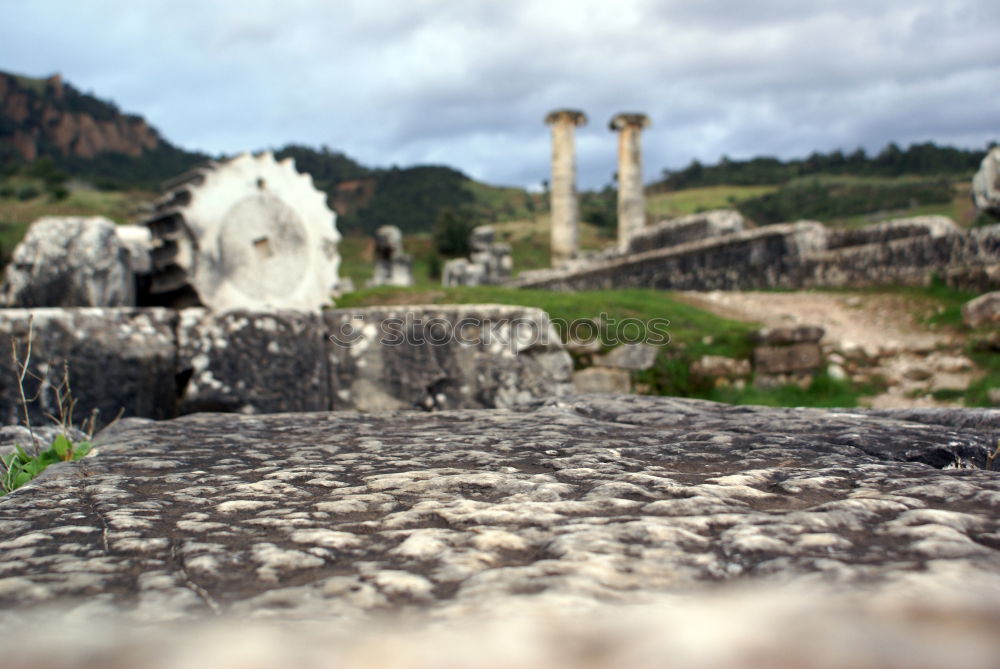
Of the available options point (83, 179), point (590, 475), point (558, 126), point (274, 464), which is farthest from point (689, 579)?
point (83, 179)

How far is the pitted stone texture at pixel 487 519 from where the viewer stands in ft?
2.37

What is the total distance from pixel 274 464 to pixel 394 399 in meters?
2.13

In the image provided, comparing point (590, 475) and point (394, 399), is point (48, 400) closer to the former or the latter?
point (394, 399)

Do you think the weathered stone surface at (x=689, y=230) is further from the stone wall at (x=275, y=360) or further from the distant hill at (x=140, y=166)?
the distant hill at (x=140, y=166)

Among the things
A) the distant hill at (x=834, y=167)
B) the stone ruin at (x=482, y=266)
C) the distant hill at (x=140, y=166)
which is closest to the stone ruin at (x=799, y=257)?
the stone ruin at (x=482, y=266)

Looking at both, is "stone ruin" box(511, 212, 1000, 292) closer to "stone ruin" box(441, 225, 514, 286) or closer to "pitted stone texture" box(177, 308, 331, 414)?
"stone ruin" box(441, 225, 514, 286)

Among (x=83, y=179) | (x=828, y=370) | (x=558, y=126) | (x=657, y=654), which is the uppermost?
(x=83, y=179)

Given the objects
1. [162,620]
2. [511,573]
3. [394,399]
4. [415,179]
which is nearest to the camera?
[162,620]

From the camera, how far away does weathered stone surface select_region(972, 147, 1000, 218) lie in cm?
886

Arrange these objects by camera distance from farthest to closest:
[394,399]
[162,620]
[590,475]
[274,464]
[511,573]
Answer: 1. [394,399]
2. [274,464]
3. [590,475]
4. [511,573]
5. [162,620]

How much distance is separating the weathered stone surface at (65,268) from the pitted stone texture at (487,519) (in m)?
3.58

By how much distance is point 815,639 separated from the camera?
1.80 feet

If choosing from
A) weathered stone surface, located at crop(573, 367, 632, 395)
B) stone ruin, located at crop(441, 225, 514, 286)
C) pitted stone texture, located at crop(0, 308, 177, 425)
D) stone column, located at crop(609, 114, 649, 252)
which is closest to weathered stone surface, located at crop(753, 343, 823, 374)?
weathered stone surface, located at crop(573, 367, 632, 395)

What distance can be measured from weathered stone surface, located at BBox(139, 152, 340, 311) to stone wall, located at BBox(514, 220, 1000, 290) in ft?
27.5
